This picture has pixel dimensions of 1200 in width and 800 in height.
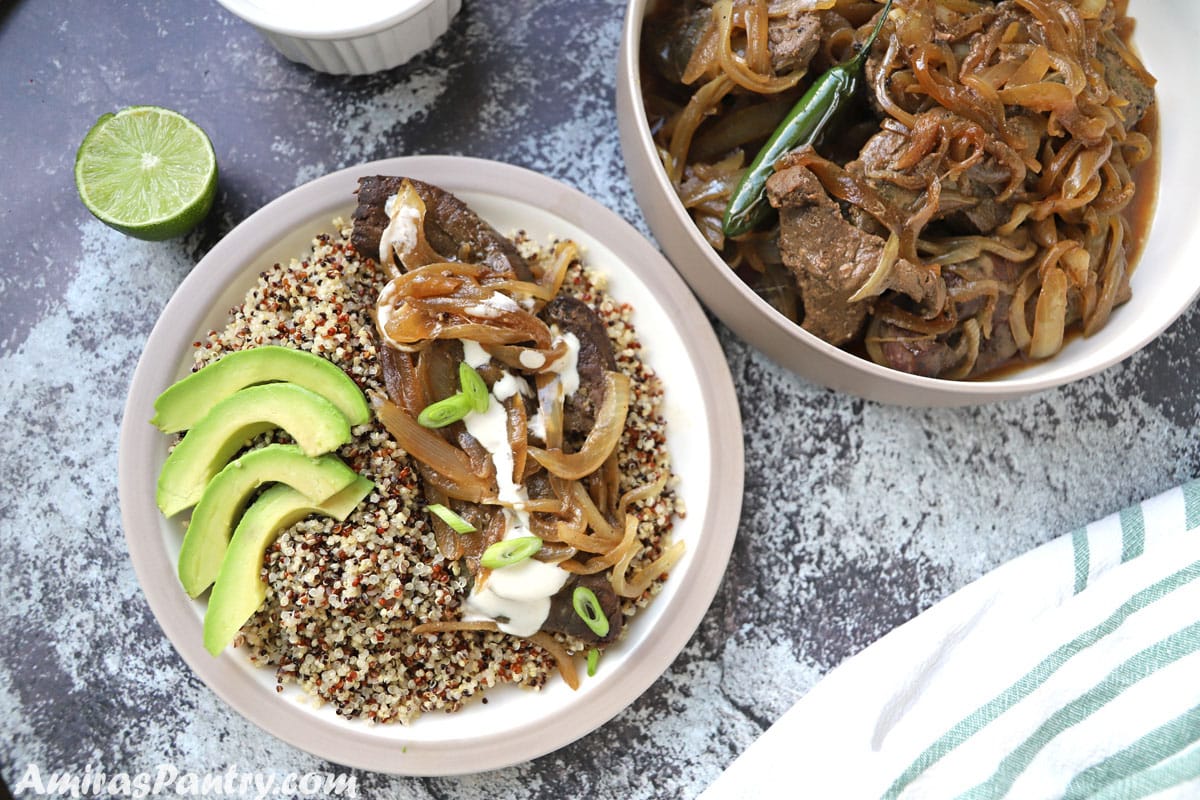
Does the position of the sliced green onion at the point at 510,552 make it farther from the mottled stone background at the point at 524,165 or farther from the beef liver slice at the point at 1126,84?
the beef liver slice at the point at 1126,84

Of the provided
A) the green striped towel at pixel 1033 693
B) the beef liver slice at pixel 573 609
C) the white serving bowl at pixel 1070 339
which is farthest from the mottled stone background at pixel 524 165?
the beef liver slice at pixel 573 609

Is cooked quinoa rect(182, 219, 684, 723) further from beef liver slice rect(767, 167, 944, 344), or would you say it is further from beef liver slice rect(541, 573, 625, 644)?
beef liver slice rect(767, 167, 944, 344)

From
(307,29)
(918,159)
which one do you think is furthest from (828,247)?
(307,29)

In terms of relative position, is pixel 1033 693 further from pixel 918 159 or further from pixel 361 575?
pixel 361 575

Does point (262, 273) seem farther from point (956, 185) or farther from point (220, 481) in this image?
point (956, 185)

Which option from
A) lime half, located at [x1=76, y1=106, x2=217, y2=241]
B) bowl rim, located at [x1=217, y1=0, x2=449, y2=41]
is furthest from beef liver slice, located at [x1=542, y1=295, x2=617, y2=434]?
lime half, located at [x1=76, y1=106, x2=217, y2=241]

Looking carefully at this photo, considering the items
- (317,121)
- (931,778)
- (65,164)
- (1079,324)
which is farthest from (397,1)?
(931,778)
